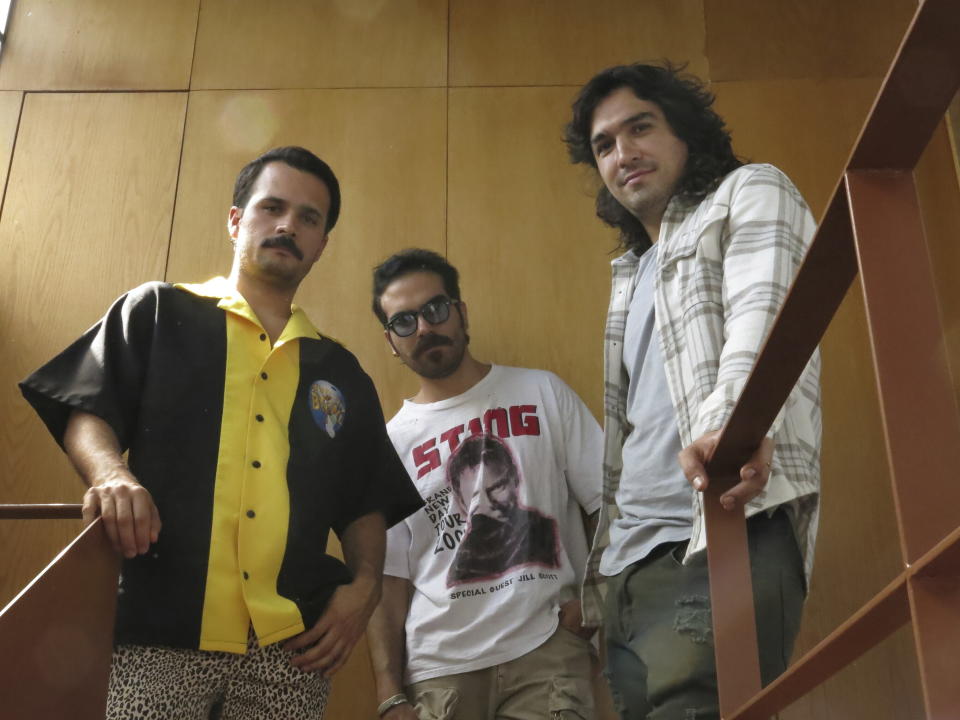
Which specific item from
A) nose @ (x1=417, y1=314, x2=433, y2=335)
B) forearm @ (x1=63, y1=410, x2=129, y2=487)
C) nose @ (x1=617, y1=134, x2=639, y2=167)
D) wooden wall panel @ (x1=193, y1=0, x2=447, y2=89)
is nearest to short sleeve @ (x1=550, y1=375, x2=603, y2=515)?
nose @ (x1=417, y1=314, x2=433, y2=335)

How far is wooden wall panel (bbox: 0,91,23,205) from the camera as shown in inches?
137

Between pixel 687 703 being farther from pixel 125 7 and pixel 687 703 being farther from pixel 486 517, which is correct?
pixel 125 7

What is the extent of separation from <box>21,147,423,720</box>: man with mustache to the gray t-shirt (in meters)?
0.49

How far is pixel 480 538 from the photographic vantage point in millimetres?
2400

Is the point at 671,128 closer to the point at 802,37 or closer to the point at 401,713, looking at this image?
the point at 401,713

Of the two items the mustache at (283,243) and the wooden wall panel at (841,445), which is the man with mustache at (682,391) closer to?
the mustache at (283,243)

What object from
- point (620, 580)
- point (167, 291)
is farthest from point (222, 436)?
point (620, 580)

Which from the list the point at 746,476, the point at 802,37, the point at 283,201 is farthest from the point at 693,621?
the point at 802,37

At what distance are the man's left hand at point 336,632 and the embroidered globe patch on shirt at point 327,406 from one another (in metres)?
0.30

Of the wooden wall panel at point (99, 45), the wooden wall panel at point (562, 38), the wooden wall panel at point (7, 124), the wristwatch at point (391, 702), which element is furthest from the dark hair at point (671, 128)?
the wooden wall panel at point (7, 124)

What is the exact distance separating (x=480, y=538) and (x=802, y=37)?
2341mm

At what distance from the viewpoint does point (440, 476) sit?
2.53 metres

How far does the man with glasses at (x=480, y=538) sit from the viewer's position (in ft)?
7.34

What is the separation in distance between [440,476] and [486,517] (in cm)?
18
